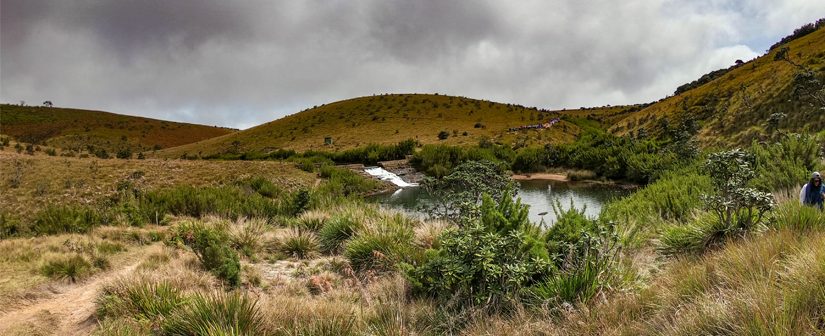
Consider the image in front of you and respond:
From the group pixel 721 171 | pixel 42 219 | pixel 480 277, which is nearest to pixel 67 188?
pixel 42 219

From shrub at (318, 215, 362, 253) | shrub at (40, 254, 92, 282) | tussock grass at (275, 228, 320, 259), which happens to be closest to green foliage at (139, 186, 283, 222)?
tussock grass at (275, 228, 320, 259)

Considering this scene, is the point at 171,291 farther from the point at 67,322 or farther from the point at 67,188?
the point at 67,188

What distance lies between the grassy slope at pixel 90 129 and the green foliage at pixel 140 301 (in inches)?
2296

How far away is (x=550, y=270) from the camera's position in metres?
5.73

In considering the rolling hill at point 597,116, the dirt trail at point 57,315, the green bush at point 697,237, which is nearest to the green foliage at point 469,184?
the green bush at point 697,237

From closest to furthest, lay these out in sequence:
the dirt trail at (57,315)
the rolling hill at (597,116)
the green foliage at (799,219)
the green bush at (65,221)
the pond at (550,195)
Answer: the dirt trail at (57,315)
the green foliage at (799,219)
the green bush at (65,221)
the pond at (550,195)
the rolling hill at (597,116)

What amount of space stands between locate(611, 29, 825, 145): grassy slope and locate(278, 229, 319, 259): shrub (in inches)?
1179

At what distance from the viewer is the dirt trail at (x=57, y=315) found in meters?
5.43

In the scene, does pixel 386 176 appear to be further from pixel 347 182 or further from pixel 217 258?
pixel 217 258

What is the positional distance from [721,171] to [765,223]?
102cm

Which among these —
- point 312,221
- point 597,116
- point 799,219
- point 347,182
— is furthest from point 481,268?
point 597,116

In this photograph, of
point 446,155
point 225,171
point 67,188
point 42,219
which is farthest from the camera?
point 446,155

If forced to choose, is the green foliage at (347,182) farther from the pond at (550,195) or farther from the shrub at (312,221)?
the shrub at (312,221)

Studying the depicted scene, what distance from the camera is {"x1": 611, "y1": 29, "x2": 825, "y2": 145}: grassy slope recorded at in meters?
28.9
